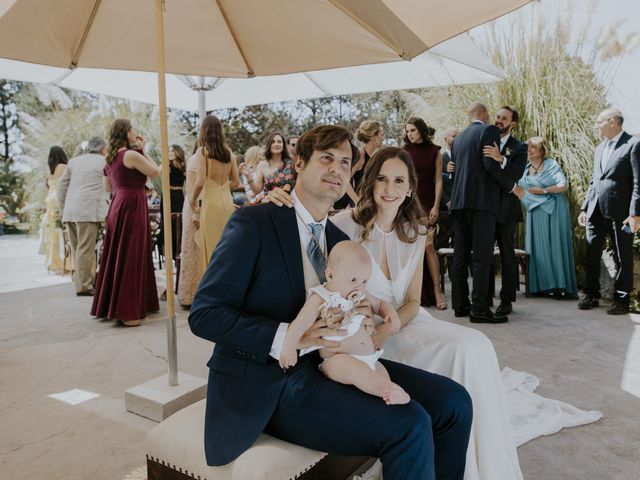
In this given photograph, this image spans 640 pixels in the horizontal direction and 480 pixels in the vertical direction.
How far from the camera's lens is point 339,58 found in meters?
2.98

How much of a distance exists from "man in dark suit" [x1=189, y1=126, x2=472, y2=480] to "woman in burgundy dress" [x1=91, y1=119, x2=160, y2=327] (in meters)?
3.28

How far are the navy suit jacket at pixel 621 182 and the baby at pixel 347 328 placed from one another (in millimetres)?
4393

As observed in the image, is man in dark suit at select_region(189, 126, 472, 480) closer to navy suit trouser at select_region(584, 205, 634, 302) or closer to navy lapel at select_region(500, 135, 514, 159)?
navy lapel at select_region(500, 135, 514, 159)

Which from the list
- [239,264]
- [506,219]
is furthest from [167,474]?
[506,219]

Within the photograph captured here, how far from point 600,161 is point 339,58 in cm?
371

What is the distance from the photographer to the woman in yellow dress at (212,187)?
509 cm

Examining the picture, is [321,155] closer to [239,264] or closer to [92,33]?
[239,264]

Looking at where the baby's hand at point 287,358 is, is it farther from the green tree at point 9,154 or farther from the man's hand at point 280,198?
the green tree at point 9,154

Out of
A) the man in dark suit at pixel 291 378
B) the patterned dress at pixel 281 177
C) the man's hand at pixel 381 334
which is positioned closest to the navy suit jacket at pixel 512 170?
the patterned dress at pixel 281 177

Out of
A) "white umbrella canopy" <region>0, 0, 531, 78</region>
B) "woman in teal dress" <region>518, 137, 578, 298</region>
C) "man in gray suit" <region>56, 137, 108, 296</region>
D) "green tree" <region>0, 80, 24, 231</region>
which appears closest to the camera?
"white umbrella canopy" <region>0, 0, 531, 78</region>

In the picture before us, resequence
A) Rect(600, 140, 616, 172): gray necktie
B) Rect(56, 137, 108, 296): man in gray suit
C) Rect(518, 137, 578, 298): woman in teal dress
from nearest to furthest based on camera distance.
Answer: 1. Rect(600, 140, 616, 172): gray necktie
2. Rect(518, 137, 578, 298): woman in teal dress
3. Rect(56, 137, 108, 296): man in gray suit

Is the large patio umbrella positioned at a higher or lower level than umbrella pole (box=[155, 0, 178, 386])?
higher

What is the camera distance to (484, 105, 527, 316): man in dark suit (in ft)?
16.1

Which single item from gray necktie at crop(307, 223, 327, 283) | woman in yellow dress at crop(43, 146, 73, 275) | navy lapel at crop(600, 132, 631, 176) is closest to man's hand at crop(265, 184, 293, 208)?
gray necktie at crop(307, 223, 327, 283)
